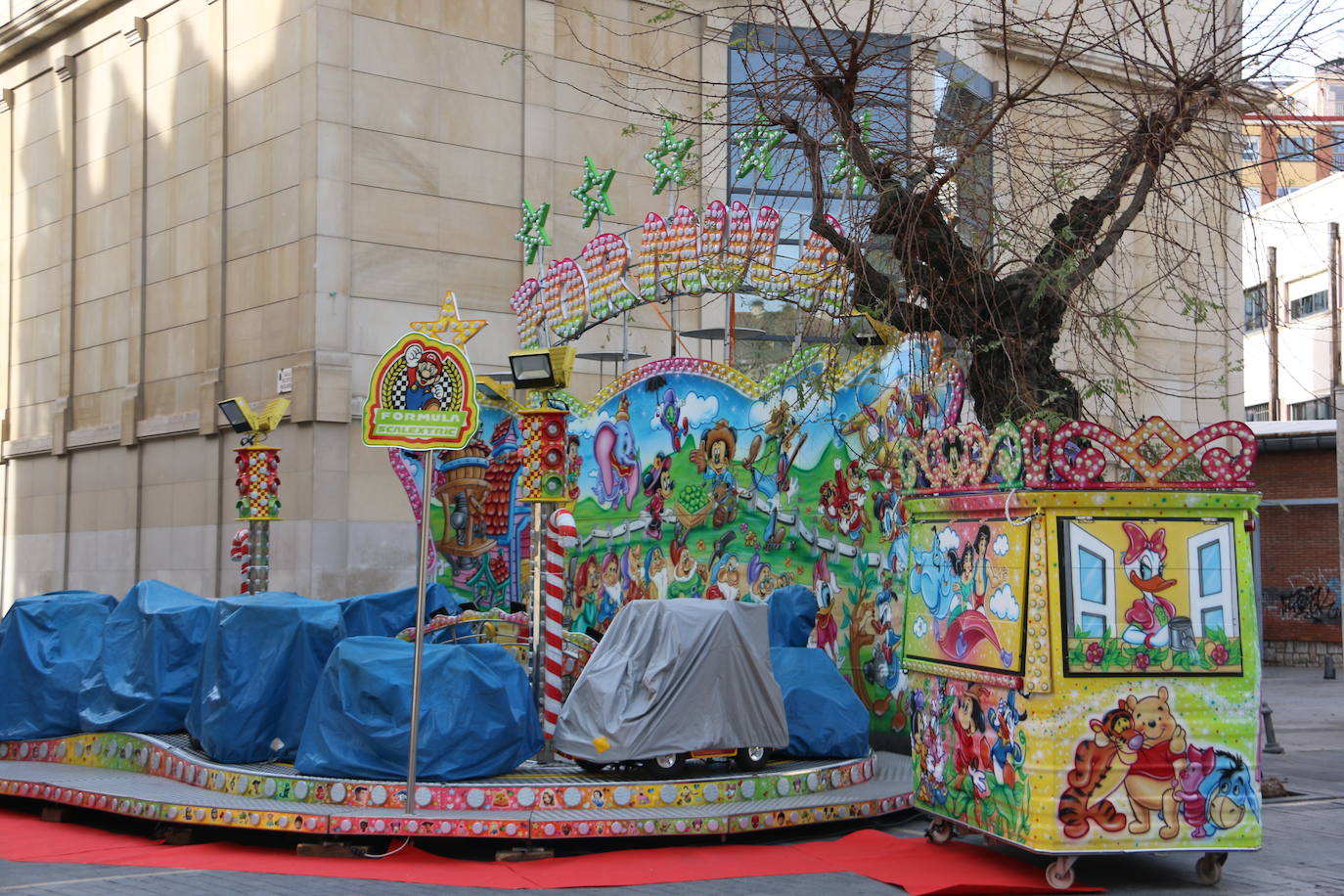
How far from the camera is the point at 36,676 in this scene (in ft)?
45.2

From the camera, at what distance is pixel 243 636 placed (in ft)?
40.5

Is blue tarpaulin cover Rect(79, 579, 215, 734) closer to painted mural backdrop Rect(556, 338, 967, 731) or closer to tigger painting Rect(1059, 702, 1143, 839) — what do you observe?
painted mural backdrop Rect(556, 338, 967, 731)

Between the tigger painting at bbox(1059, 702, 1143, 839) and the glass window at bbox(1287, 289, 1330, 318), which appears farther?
the glass window at bbox(1287, 289, 1330, 318)

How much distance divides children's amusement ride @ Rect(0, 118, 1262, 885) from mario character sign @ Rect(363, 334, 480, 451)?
25 millimetres

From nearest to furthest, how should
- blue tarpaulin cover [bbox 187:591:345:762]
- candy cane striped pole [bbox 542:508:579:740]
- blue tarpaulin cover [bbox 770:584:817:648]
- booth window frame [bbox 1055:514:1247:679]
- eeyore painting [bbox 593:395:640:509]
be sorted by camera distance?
1. booth window frame [bbox 1055:514:1247:679]
2. blue tarpaulin cover [bbox 187:591:345:762]
3. candy cane striped pole [bbox 542:508:579:740]
4. blue tarpaulin cover [bbox 770:584:817:648]
5. eeyore painting [bbox 593:395:640:509]

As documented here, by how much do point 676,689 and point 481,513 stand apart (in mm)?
9209

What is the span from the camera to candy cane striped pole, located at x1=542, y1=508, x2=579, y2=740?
486 inches

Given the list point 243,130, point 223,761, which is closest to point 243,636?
point 223,761

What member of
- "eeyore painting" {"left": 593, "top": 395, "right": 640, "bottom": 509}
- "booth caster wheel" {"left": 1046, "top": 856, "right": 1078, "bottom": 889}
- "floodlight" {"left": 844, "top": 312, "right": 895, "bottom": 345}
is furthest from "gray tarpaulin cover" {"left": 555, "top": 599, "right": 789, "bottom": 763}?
"eeyore painting" {"left": 593, "top": 395, "right": 640, "bottom": 509}

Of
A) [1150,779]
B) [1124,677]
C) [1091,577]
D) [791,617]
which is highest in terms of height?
[1091,577]

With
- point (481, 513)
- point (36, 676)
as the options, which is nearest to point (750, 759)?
point (36, 676)

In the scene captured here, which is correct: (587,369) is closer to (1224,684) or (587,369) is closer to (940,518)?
(940,518)

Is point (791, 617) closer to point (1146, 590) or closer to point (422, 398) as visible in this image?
point (422, 398)

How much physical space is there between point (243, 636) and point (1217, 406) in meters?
26.0
